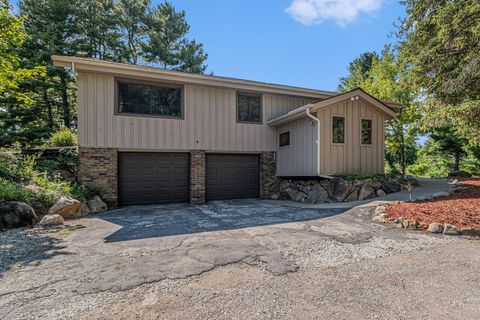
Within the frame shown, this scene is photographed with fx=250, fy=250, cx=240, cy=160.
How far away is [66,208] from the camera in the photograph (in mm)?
6656

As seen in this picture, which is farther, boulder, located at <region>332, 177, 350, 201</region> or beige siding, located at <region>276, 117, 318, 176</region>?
beige siding, located at <region>276, 117, 318, 176</region>

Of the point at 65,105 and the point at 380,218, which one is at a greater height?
the point at 65,105

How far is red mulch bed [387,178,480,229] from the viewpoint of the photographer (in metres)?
5.32

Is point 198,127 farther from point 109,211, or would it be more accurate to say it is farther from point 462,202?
point 462,202

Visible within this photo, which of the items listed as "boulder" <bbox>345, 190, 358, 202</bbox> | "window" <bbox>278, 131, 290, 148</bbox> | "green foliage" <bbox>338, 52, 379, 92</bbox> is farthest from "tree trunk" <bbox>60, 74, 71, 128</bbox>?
"green foliage" <bbox>338, 52, 379, 92</bbox>

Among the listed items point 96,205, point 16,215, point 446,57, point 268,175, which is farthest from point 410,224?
point 16,215

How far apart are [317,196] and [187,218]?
499cm

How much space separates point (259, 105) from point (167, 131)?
13.5 ft

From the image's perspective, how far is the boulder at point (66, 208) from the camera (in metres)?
6.47

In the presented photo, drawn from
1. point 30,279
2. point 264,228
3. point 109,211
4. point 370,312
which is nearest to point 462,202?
point 264,228

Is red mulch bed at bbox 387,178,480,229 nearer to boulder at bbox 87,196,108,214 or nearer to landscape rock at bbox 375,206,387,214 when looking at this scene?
landscape rock at bbox 375,206,387,214

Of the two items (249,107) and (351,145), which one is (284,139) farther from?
(351,145)

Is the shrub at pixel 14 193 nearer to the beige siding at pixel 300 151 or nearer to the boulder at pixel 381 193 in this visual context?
the beige siding at pixel 300 151

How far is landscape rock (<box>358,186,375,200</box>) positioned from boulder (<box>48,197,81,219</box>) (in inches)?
348
